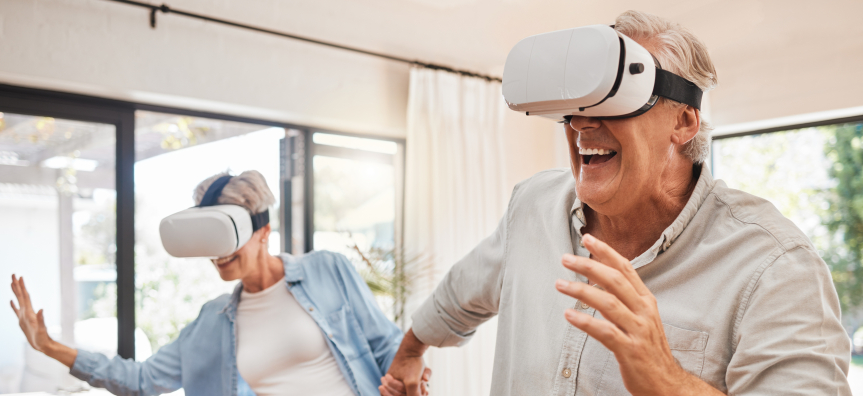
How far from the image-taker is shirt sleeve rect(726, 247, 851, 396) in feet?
2.41

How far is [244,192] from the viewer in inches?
81.7

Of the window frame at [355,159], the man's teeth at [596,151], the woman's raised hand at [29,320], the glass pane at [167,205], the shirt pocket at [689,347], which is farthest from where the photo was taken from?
the window frame at [355,159]

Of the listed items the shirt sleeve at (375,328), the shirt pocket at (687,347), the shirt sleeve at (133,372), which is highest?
the shirt pocket at (687,347)

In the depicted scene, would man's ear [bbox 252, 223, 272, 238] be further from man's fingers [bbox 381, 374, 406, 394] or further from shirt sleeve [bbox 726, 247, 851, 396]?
shirt sleeve [bbox 726, 247, 851, 396]

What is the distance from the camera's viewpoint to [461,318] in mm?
1376

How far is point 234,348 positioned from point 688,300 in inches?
66.4

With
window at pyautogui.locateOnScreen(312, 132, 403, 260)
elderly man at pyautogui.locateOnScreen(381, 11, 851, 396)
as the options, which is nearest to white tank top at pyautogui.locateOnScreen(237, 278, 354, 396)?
window at pyautogui.locateOnScreen(312, 132, 403, 260)

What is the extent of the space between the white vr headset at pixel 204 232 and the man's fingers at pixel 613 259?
1.46 meters

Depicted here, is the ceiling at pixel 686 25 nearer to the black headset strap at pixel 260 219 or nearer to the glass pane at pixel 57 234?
the glass pane at pixel 57 234

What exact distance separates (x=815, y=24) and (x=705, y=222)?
7.90 feet

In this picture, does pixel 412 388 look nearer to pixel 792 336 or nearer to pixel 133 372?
pixel 792 336

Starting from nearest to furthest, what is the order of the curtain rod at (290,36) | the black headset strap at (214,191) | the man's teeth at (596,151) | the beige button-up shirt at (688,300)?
the beige button-up shirt at (688,300) → the man's teeth at (596,151) → the black headset strap at (214,191) → the curtain rod at (290,36)

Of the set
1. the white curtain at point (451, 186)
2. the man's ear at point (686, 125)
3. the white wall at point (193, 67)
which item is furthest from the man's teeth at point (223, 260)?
the man's ear at point (686, 125)

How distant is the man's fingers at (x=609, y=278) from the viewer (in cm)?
65
